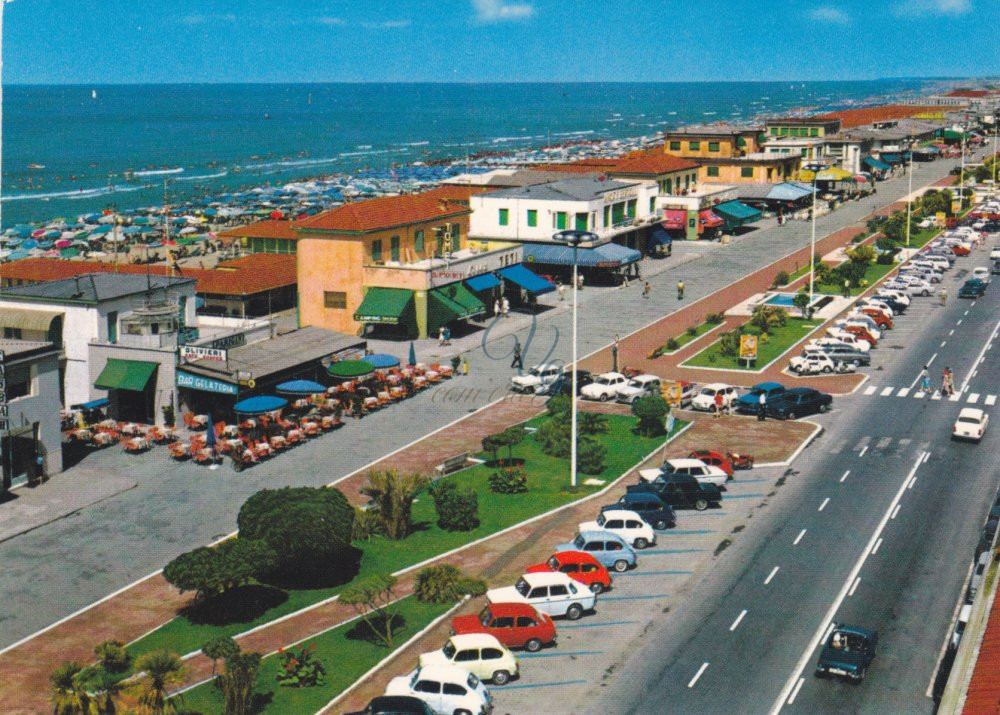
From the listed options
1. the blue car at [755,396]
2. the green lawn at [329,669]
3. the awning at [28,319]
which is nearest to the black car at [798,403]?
the blue car at [755,396]

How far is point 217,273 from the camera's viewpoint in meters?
81.8

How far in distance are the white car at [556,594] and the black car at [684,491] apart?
9604mm

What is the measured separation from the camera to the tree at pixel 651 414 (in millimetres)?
54844

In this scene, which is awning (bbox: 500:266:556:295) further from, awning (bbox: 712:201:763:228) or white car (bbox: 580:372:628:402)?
awning (bbox: 712:201:763:228)

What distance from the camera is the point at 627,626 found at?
117ft

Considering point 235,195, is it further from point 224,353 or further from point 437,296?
point 224,353

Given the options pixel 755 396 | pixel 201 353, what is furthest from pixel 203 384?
pixel 755 396

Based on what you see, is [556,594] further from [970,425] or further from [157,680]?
[970,425]

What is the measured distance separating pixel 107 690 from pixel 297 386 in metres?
30.1

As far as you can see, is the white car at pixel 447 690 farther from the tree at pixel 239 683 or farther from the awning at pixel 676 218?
the awning at pixel 676 218

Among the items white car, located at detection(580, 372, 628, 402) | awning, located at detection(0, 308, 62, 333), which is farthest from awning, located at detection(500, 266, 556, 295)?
awning, located at detection(0, 308, 62, 333)

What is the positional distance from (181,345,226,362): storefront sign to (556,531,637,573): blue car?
23.9 m

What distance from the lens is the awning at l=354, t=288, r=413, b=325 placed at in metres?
73.8

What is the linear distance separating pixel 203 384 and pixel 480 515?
1803 cm
